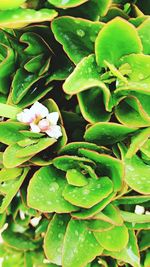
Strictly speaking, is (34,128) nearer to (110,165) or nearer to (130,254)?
(110,165)

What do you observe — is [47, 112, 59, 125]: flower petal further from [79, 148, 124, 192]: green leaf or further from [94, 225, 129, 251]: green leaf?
[94, 225, 129, 251]: green leaf

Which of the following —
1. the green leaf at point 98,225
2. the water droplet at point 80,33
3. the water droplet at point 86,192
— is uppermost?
the water droplet at point 80,33

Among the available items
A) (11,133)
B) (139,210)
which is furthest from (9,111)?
(139,210)

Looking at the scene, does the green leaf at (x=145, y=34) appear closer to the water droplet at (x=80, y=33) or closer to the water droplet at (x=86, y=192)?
the water droplet at (x=80, y=33)

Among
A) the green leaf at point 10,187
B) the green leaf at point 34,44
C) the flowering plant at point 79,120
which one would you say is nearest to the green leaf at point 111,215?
the flowering plant at point 79,120

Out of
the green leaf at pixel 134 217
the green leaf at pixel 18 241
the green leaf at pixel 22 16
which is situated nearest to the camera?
the green leaf at pixel 22 16
